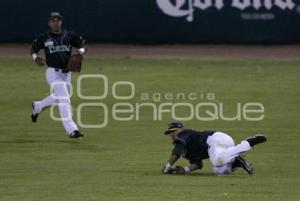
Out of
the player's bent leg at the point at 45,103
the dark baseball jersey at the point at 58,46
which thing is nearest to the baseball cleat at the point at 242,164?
the dark baseball jersey at the point at 58,46

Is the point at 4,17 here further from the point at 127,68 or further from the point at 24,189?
the point at 24,189

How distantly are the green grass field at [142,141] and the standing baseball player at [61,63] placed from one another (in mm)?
472

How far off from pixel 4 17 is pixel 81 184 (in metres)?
18.9

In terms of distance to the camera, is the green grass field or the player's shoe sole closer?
the green grass field

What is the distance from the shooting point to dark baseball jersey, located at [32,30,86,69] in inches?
691

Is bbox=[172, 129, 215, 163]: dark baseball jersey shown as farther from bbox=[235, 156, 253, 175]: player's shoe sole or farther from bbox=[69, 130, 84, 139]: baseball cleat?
bbox=[69, 130, 84, 139]: baseball cleat

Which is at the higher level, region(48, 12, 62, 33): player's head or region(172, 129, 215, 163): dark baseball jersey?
region(48, 12, 62, 33): player's head

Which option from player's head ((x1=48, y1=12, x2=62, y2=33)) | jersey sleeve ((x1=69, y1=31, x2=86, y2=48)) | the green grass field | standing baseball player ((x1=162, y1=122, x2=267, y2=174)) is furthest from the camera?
jersey sleeve ((x1=69, y1=31, x2=86, y2=48))

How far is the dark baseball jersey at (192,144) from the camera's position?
13422mm

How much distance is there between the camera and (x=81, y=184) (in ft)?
42.6

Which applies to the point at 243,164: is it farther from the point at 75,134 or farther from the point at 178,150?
the point at 75,134

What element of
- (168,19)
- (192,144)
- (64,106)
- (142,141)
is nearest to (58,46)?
(64,106)

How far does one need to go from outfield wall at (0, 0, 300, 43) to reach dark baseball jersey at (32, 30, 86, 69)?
13.5 meters

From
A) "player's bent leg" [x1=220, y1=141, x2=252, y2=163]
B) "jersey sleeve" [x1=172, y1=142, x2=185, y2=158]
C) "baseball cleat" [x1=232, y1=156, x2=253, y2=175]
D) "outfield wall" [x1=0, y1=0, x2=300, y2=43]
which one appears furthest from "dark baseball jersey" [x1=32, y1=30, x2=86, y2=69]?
"outfield wall" [x1=0, y1=0, x2=300, y2=43]
